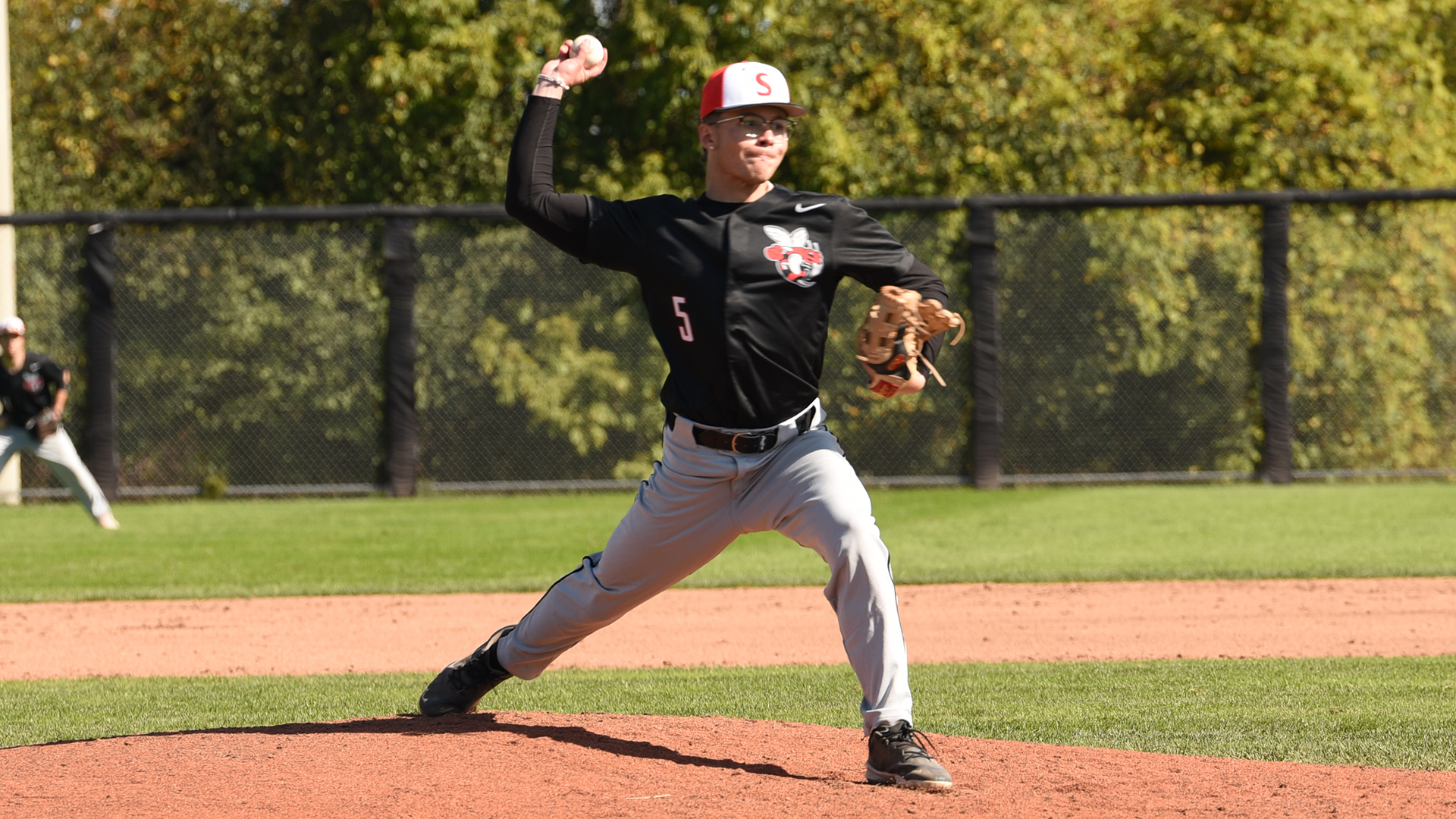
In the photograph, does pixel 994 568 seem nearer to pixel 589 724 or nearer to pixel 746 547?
pixel 746 547

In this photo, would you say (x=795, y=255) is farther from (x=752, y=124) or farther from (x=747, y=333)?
(x=752, y=124)

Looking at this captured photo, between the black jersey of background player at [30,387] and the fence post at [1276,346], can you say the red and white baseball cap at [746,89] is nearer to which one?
the black jersey of background player at [30,387]

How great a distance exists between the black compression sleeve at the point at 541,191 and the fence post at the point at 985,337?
9469 mm

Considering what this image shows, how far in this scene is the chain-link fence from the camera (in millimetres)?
13125

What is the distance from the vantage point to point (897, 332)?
381 centimetres

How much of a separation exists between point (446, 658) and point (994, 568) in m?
3.99

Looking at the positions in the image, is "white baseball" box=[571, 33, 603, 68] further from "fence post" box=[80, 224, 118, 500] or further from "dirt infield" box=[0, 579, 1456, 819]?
"fence post" box=[80, 224, 118, 500]

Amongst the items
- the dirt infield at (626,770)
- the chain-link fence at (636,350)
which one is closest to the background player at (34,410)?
the chain-link fence at (636,350)

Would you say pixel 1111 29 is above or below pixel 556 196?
above

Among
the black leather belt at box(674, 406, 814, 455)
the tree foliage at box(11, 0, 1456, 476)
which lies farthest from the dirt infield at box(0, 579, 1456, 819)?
the tree foliage at box(11, 0, 1456, 476)

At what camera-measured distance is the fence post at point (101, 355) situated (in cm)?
1300

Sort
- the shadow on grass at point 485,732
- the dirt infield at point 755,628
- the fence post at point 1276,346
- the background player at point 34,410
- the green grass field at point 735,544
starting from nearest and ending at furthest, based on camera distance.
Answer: the shadow on grass at point 485,732, the dirt infield at point 755,628, the green grass field at point 735,544, the background player at point 34,410, the fence post at point 1276,346

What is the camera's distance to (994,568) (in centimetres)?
927

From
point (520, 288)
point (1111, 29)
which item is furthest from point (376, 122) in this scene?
point (1111, 29)
